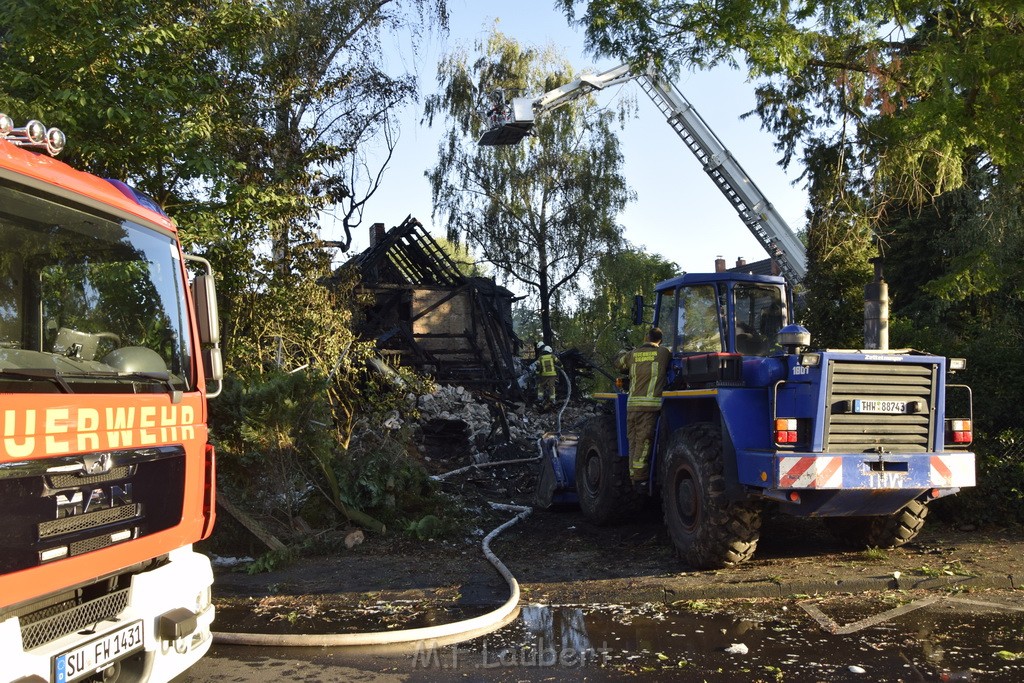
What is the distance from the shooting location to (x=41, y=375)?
12.0 feet

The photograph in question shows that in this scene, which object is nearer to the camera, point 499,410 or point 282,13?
point 282,13

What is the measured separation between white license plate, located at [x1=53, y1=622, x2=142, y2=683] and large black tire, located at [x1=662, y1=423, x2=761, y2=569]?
480 centimetres

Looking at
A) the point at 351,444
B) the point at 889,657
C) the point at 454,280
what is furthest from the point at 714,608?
the point at 454,280

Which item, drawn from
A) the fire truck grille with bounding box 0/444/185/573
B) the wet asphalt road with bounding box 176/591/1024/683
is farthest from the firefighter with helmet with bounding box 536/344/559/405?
the fire truck grille with bounding box 0/444/185/573

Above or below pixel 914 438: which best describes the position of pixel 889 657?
below

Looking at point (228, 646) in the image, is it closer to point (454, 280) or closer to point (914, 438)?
point (914, 438)

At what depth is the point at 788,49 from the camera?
33.4 feet

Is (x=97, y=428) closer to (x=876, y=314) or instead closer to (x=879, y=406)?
(x=879, y=406)

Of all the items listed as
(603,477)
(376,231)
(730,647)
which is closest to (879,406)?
(730,647)

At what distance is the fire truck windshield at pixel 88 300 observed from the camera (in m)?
4.02

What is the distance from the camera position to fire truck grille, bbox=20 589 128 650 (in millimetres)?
3586

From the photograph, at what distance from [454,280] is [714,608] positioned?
18.1 m

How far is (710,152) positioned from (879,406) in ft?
44.9

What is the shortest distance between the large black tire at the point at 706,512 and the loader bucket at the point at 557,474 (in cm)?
294
